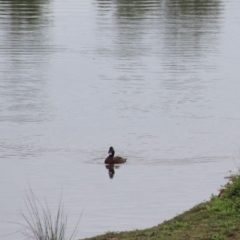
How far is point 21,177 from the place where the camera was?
1678cm

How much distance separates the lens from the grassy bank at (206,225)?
9.41m

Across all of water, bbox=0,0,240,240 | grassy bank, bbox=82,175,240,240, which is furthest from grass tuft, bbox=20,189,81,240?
grassy bank, bbox=82,175,240,240

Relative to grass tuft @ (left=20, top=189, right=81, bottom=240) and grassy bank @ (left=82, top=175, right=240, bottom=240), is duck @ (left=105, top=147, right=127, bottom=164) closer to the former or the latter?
grass tuft @ (left=20, top=189, right=81, bottom=240)

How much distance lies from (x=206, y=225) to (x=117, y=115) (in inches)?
523

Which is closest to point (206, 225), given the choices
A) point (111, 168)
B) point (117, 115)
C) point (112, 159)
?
point (111, 168)

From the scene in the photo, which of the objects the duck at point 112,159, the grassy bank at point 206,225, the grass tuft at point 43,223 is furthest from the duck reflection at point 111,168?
the grassy bank at point 206,225

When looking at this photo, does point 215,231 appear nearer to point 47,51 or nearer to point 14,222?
point 14,222

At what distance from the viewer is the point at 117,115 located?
23.0m

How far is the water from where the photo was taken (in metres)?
15.0

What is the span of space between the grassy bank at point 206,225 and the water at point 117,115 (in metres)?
1.90

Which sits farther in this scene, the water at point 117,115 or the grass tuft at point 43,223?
the water at point 117,115

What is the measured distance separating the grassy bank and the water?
74.8 inches

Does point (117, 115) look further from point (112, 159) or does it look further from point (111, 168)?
point (111, 168)

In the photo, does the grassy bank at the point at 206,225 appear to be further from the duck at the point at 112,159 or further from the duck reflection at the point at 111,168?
the duck at the point at 112,159
